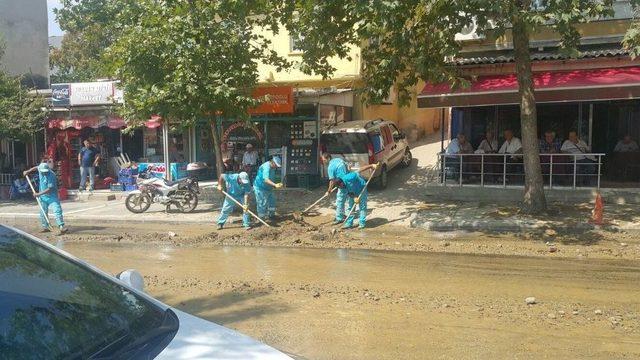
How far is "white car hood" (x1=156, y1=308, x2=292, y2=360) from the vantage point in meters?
2.43

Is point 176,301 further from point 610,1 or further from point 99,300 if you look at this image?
point 610,1

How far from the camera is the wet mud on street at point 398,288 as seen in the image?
5.30 metres

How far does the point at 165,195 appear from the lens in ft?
47.9

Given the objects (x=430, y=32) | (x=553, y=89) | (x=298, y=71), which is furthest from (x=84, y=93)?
(x=553, y=89)

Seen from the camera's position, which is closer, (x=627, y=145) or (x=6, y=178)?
(x=627, y=145)

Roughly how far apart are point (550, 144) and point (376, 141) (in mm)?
4610

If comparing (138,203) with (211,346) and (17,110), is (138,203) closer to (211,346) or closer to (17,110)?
(17,110)

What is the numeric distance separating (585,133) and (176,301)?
12888 mm

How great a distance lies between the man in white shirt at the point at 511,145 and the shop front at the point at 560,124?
17 cm

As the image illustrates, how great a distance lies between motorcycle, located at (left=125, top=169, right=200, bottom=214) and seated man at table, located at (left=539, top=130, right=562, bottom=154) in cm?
915

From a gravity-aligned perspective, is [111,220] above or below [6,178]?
below

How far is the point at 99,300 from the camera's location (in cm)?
275

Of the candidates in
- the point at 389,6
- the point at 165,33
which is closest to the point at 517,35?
the point at 389,6

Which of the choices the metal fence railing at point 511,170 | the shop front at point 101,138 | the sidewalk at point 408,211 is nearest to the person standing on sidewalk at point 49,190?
the sidewalk at point 408,211
